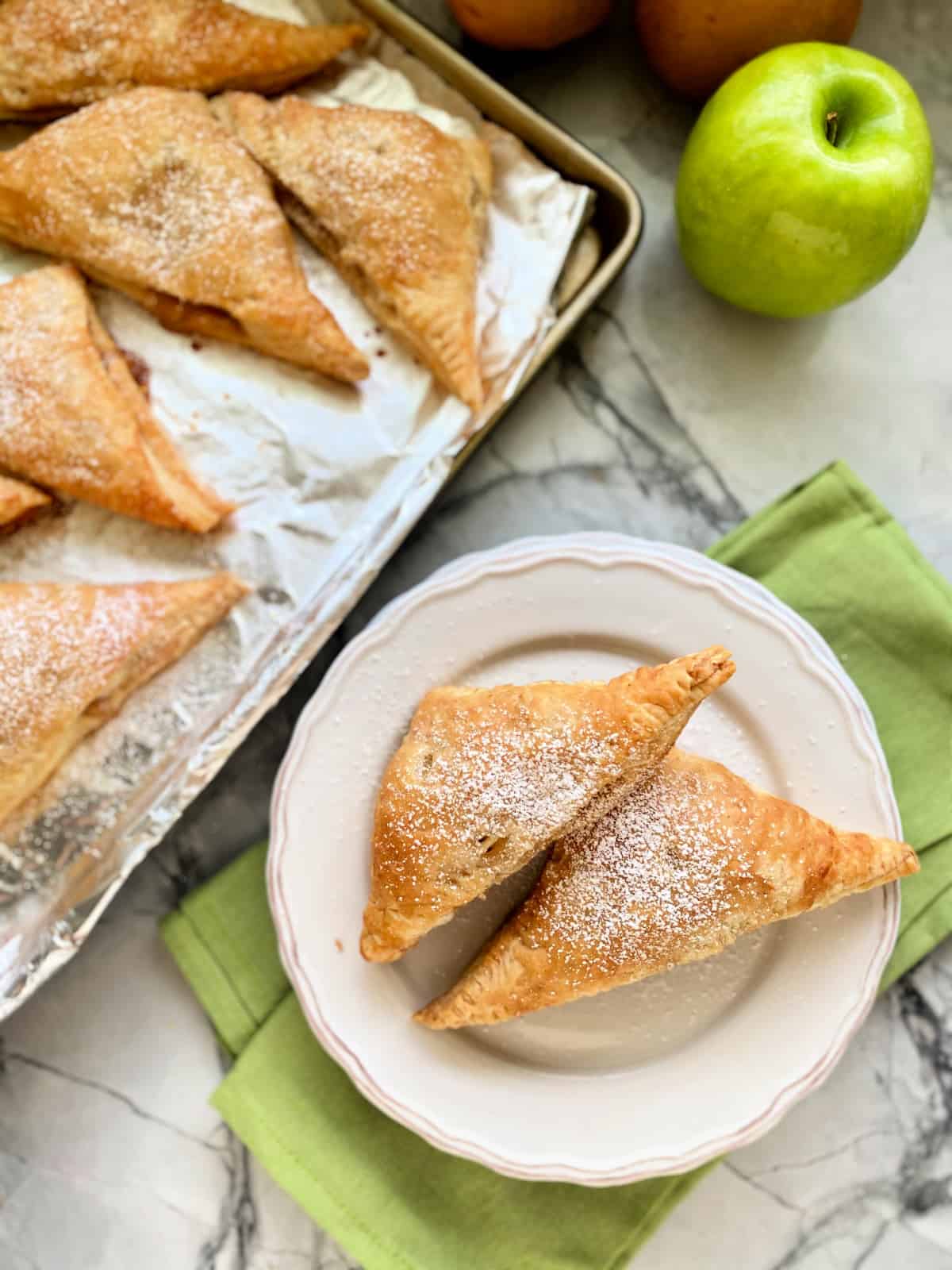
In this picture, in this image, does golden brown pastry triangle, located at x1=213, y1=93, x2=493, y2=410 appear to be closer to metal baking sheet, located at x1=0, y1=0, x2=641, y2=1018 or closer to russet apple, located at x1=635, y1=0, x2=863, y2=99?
metal baking sheet, located at x1=0, y1=0, x2=641, y2=1018

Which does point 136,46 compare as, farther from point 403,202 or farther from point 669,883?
point 669,883

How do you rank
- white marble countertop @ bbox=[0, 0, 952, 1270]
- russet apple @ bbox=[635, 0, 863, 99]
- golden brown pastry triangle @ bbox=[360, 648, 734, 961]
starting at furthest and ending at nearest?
white marble countertop @ bbox=[0, 0, 952, 1270], russet apple @ bbox=[635, 0, 863, 99], golden brown pastry triangle @ bbox=[360, 648, 734, 961]

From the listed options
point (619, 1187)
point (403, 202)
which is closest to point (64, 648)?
point (403, 202)

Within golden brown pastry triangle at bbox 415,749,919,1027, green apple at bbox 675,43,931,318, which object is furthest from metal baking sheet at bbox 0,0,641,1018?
golden brown pastry triangle at bbox 415,749,919,1027

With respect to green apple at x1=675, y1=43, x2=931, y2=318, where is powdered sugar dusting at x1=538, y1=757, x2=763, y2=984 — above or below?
below

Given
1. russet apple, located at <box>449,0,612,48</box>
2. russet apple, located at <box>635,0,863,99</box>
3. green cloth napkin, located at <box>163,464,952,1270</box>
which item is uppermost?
russet apple, located at <box>635,0,863,99</box>

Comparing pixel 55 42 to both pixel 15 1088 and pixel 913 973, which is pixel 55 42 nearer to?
pixel 15 1088
